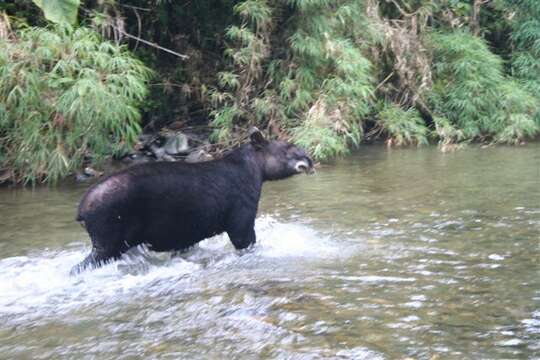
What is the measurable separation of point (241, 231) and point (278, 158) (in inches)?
46.3

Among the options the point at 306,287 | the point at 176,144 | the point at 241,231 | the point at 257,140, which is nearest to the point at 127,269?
the point at 241,231

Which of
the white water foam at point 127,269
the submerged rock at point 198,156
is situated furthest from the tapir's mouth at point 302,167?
the submerged rock at point 198,156

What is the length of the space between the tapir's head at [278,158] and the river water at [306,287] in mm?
766

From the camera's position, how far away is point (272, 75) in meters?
17.5

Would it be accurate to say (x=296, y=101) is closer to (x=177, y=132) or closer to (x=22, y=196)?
(x=177, y=132)

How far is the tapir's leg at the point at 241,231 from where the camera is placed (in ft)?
28.7

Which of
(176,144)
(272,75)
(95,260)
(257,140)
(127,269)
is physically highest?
(272,75)

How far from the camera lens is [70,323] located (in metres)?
6.42

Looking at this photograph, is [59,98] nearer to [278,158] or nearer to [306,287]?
[278,158]

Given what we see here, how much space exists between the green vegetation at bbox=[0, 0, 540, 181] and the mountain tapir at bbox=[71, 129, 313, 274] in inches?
196

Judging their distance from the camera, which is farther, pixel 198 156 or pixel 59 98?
pixel 198 156

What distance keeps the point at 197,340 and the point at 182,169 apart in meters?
2.76

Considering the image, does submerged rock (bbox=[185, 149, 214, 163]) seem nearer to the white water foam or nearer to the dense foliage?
the dense foliage

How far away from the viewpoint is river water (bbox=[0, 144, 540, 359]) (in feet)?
19.2
